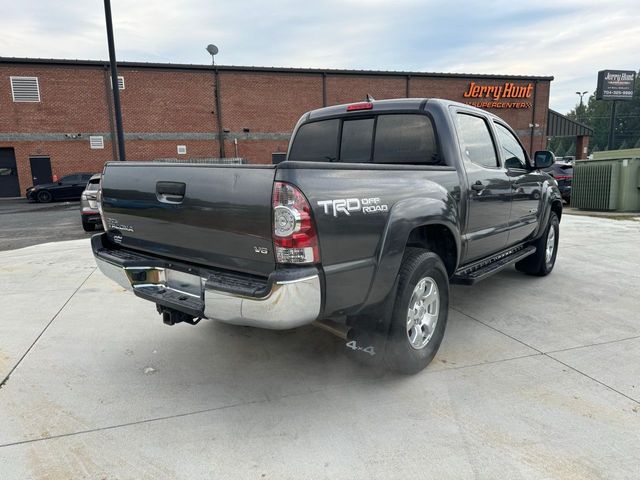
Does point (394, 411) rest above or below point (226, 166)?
below

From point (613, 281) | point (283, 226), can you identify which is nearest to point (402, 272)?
point (283, 226)

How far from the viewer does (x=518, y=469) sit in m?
2.30

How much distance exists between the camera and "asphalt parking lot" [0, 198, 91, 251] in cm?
1003

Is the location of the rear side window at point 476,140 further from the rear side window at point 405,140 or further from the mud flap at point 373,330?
the mud flap at point 373,330

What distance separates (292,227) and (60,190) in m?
23.2

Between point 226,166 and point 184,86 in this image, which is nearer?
point 226,166

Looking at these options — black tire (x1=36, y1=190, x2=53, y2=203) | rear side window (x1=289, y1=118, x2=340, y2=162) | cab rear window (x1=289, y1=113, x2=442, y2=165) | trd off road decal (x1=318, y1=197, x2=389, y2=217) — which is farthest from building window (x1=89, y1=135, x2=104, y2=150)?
trd off road decal (x1=318, y1=197, x2=389, y2=217)

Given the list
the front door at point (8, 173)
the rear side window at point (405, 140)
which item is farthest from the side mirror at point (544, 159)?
the front door at point (8, 173)

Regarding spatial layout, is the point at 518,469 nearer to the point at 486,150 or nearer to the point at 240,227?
the point at 240,227

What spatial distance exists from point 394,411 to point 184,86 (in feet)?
86.3

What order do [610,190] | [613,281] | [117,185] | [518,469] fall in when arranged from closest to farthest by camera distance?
1. [518,469]
2. [117,185]
3. [613,281]
4. [610,190]

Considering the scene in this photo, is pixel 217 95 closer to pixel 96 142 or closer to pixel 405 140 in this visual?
pixel 96 142

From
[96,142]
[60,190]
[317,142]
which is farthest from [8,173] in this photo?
→ [317,142]

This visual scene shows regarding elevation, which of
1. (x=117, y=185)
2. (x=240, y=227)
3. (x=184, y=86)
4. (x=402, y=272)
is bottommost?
(x=402, y=272)
